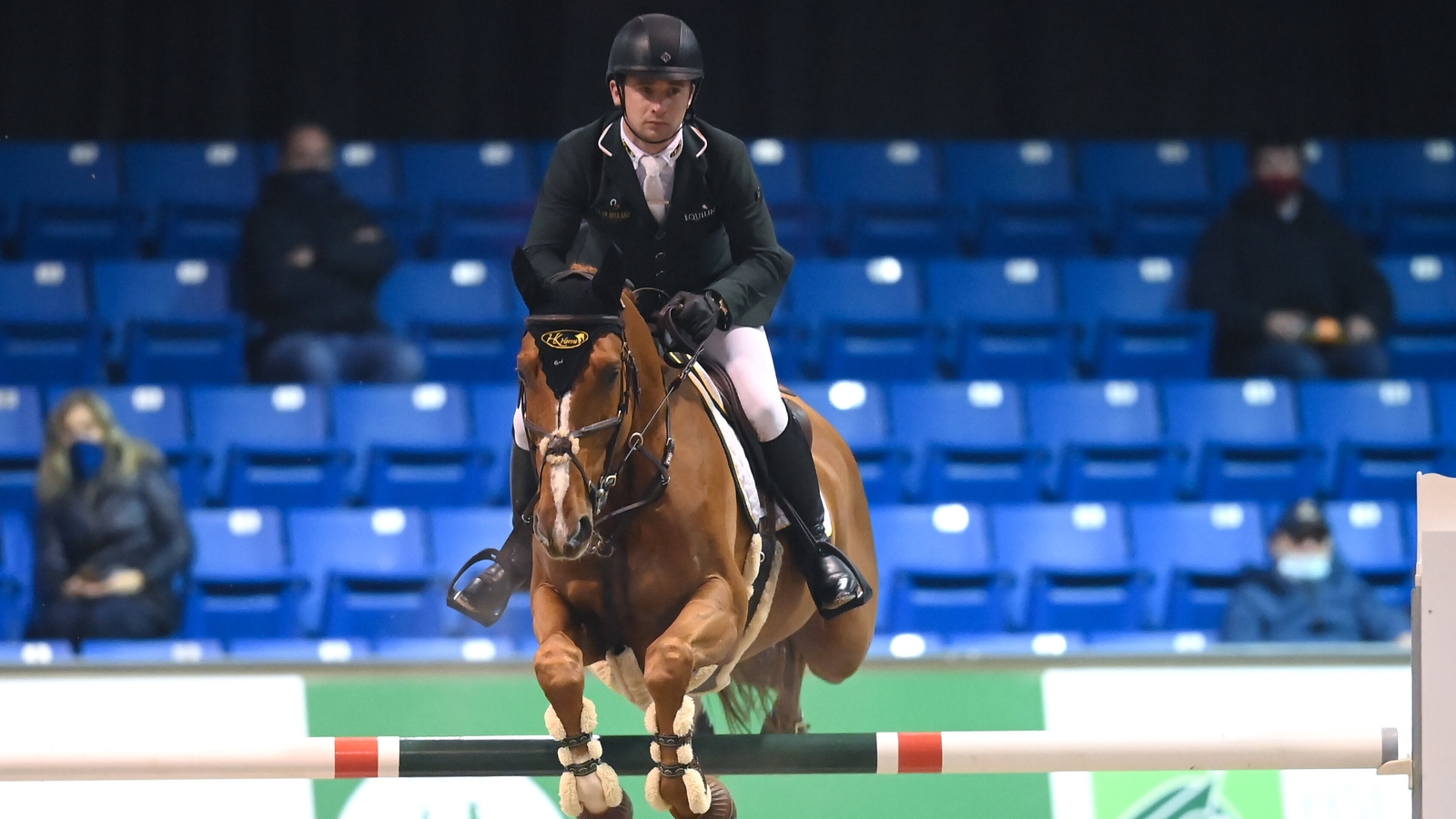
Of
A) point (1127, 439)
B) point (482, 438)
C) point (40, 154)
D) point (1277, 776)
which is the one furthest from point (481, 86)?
point (1277, 776)

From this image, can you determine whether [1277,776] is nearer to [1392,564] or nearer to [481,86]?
[1392,564]

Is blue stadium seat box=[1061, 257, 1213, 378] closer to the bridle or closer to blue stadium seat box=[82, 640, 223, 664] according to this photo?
blue stadium seat box=[82, 640, 223, 664]

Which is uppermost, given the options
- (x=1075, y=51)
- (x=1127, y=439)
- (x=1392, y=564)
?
(x=1075, y=51)

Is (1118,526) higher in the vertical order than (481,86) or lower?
lower

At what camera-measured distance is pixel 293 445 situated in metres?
7.33

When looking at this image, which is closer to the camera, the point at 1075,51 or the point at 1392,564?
the point at 1392,564

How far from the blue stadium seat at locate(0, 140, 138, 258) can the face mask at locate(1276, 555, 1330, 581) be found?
5.83 metres

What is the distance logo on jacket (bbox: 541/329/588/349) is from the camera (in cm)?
326

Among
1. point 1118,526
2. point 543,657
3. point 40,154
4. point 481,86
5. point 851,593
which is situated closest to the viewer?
point 543,657

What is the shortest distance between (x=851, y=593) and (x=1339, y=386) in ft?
15.5

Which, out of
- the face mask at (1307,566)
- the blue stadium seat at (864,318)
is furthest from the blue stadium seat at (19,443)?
the face mask at (1307,566)

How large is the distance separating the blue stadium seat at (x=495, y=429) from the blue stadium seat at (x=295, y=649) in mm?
1020

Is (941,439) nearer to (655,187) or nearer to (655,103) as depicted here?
(655,187)

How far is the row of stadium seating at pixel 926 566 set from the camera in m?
6.63
